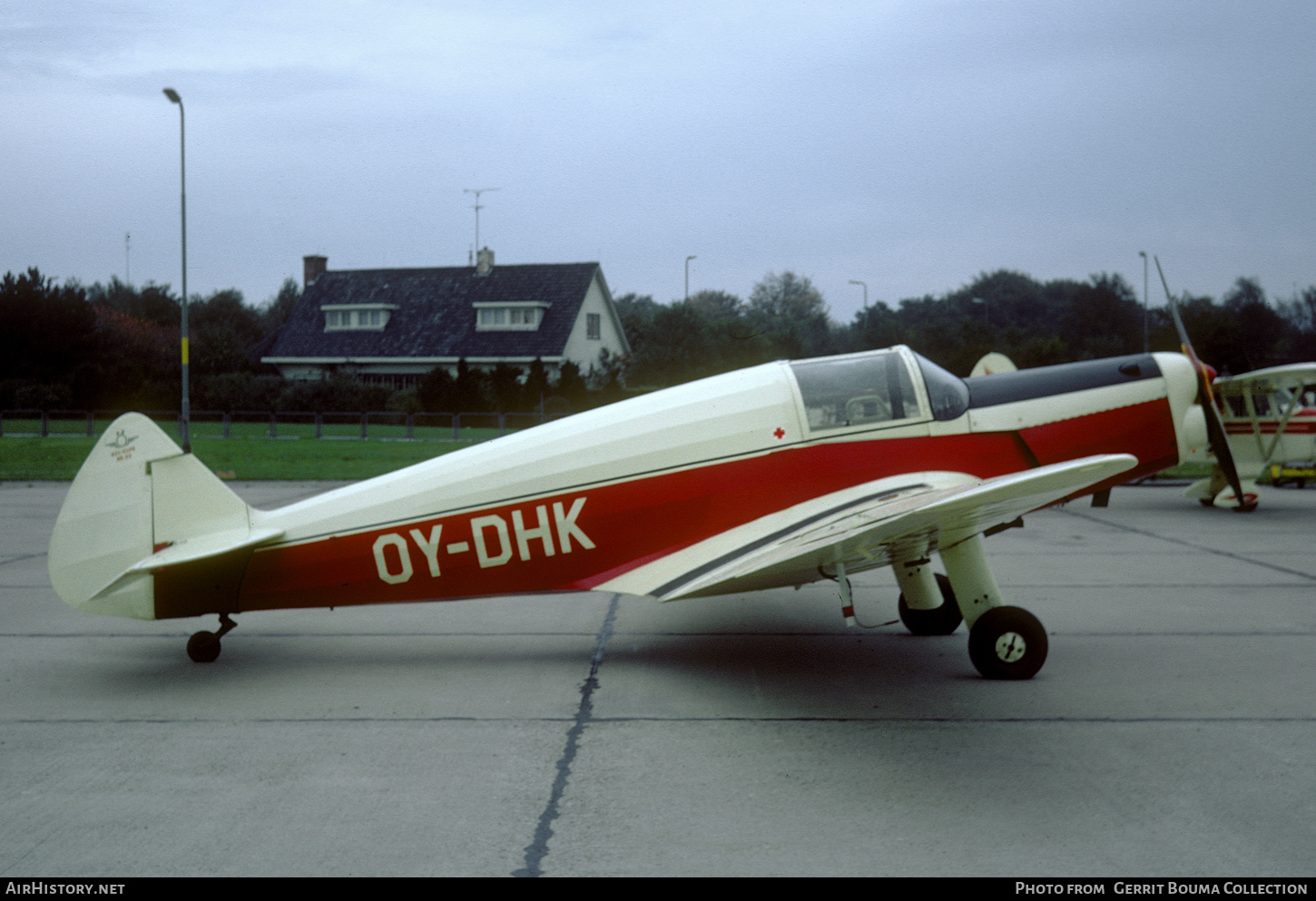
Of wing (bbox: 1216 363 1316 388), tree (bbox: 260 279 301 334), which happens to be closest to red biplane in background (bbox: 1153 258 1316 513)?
wing (bbox: 1216 363 1316 388)

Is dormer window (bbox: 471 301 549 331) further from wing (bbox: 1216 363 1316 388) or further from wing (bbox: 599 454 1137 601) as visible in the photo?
wing (bbox: 599 454 1137 601)

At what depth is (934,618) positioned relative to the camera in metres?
7.84

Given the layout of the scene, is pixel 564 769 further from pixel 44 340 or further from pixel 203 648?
pixel 44 340

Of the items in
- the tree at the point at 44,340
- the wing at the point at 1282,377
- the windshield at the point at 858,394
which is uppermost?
the tree at the point at 44,340

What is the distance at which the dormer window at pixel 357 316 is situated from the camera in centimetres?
5366

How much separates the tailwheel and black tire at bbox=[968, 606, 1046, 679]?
4.34ft

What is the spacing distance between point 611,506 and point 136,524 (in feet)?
9.77

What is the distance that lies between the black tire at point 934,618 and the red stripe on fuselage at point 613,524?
151 cm

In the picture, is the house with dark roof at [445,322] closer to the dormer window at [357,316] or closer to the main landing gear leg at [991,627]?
the dormer window at [357,316]

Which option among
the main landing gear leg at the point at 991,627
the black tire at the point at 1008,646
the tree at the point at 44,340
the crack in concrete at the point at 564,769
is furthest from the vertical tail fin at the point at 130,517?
the tree at the point at 44,340

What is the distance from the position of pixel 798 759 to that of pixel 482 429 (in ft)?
110

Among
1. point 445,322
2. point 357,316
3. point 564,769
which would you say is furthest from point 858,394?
point 357,316

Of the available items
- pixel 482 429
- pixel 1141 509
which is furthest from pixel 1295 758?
pixel 482 429
